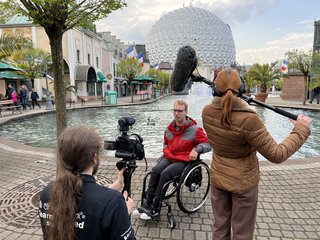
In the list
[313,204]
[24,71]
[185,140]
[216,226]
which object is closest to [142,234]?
[216,226]

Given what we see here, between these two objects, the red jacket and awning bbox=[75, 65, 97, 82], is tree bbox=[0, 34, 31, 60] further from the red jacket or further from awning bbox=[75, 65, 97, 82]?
awning bbox=[75, 65, 97, 82]

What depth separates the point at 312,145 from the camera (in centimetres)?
908

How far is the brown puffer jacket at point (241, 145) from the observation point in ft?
7.03

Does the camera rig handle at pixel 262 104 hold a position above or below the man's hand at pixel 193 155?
above

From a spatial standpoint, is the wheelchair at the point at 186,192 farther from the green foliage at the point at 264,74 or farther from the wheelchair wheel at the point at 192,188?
the green foliage at the point at 264,74

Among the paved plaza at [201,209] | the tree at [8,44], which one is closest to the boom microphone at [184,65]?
the paved plaza at [201,209]

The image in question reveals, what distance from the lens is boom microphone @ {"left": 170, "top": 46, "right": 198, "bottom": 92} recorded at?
286 centimetres

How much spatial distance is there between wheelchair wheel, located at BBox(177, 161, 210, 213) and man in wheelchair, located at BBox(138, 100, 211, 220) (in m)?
0.12

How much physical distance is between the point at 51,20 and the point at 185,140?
104 inches

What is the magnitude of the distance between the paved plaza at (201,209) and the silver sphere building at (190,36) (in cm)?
9513

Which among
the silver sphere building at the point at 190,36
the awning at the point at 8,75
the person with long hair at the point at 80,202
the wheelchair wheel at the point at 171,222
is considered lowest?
the wheelchair wheel at the point at 171,222

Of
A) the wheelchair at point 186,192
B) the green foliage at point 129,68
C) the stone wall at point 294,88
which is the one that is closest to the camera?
the wheelchair at point 186,192

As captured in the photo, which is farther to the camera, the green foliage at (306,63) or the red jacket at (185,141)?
the green foliage at (306,63)

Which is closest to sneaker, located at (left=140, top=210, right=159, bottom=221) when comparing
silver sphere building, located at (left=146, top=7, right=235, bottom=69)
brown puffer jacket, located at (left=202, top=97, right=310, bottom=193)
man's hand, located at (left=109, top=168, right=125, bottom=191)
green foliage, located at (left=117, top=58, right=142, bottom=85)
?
brown puffer jacket, located at (left=202, top=97, right=310, bottom=193)
